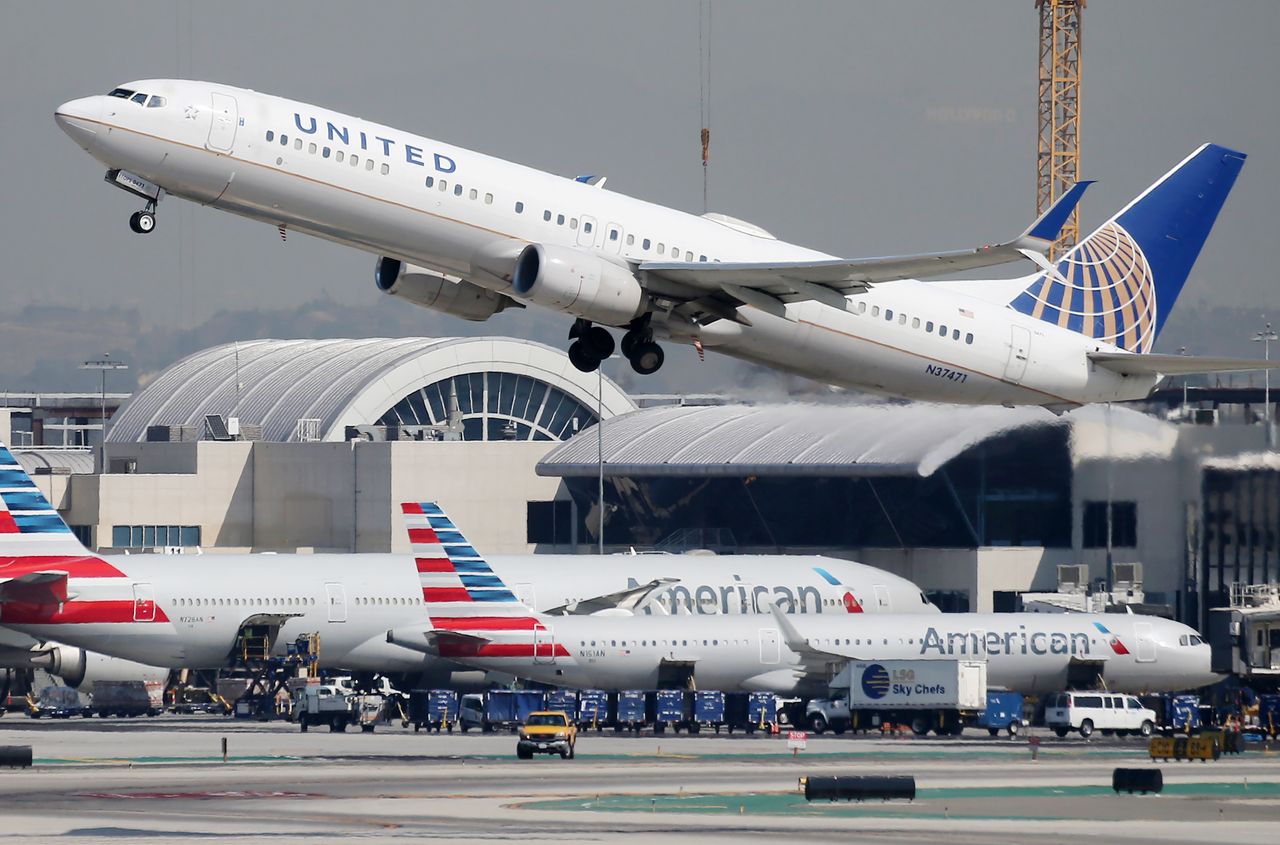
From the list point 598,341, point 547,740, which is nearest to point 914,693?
point 547,740

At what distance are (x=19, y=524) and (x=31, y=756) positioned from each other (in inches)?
645

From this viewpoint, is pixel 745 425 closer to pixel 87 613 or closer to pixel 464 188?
pixel 87 613

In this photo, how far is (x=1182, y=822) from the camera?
44562mm

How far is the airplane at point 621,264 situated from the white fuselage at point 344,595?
25.9 metres

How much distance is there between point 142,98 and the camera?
44219mm

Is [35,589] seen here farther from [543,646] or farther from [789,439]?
[789,439]

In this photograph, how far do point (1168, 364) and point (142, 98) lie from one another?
85.1 ft

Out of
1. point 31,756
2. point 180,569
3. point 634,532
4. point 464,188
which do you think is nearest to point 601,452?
point 634,532

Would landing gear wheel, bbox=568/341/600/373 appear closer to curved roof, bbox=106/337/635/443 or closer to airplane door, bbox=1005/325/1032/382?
airplane door, bbox=1005/325/1032/382

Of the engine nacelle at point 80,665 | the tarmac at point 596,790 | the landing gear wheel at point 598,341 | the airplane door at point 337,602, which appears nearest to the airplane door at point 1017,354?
the landing gear wheel at point 598,341

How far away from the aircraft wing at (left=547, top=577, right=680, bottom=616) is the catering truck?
9.41 metres

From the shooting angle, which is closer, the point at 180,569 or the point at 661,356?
the point at 661,356

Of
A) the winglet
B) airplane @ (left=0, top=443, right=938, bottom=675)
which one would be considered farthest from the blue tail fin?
airplane @ (left=0, top=443, right=938, bottom=675)

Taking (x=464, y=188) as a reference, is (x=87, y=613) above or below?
below
